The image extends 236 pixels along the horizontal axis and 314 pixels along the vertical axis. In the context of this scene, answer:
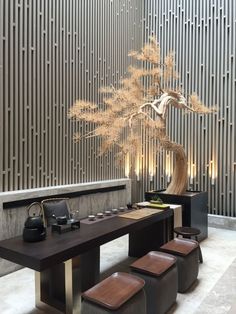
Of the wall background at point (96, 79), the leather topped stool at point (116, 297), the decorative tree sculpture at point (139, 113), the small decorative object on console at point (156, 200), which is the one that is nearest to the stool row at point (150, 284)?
the leather topped stool at point (116, 297)

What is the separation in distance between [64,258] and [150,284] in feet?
2.81

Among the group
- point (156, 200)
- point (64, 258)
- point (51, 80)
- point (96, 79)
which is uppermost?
point (96, 79)

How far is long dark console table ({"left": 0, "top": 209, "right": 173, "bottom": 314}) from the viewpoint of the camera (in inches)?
94.2

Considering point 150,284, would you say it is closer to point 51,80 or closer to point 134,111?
point 134,111

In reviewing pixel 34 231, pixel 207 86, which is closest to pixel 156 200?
pixel 34 231

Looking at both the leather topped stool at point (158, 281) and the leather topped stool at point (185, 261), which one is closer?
the leather topped stool at point (158, 281)

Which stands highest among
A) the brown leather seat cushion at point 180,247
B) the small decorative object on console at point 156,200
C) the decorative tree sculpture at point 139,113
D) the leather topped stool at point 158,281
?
the decorative tree sculpture at point 139,113

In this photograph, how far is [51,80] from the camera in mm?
4613

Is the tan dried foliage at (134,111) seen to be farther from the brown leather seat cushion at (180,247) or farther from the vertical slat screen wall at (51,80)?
the brown leather seat cushion at (180,247)

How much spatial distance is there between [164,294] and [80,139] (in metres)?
3.12

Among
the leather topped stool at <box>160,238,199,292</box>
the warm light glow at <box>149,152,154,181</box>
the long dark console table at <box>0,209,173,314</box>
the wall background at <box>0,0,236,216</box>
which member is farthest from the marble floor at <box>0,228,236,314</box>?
the warm light glow at <box>149,152,154,181</box>

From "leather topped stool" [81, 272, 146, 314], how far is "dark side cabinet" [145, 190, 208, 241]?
8.17ft

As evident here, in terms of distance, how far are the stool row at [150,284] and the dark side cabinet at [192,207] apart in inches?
49.0

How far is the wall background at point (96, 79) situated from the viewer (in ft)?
13.5
